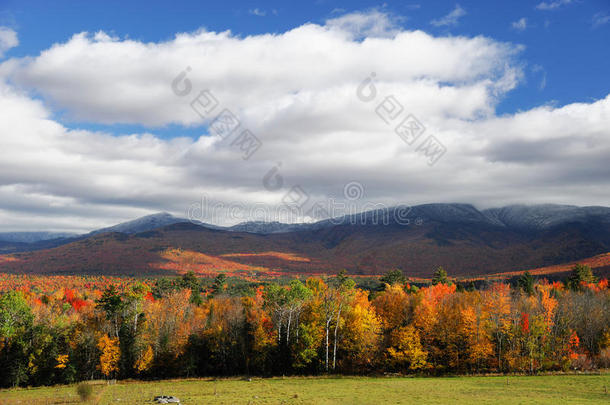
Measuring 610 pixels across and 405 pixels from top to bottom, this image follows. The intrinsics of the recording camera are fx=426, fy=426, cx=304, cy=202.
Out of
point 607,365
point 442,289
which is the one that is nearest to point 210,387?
point 607,365

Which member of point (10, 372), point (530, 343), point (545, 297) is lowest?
point (10, 372)

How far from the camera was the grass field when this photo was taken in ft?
144

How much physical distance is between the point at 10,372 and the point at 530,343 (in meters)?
81.1

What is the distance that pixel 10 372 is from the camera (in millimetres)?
66875

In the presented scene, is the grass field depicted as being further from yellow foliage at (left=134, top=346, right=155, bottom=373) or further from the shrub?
yellow foliage at (left=134, top=346, right=155, bottom=373)

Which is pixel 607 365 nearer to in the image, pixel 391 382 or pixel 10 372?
pixel 391 382

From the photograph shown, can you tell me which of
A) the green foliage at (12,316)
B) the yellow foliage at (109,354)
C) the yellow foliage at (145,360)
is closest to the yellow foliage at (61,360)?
the yellow foliage at (109,354)

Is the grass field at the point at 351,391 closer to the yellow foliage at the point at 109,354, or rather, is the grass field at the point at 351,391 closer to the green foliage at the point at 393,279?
the yellow foliage at the point at 109,354

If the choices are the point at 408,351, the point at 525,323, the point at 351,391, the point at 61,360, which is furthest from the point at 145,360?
the point at 525,323

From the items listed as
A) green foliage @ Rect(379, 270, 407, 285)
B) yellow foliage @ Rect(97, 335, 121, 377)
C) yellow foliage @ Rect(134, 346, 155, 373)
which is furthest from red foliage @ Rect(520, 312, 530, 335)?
yellow foliage @ Rect(97, 335, 121, 377)

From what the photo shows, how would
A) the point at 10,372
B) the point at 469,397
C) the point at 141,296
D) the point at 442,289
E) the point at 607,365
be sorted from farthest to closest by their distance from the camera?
the point at 442,289 < the point at 141,296 < the point at 10,372 < the point at 607,365 < the point at 469,397

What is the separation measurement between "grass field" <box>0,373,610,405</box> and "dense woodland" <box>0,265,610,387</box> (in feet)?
19.3

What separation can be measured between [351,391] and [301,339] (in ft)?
65.9

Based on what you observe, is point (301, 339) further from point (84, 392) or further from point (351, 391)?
point (84, 392)
